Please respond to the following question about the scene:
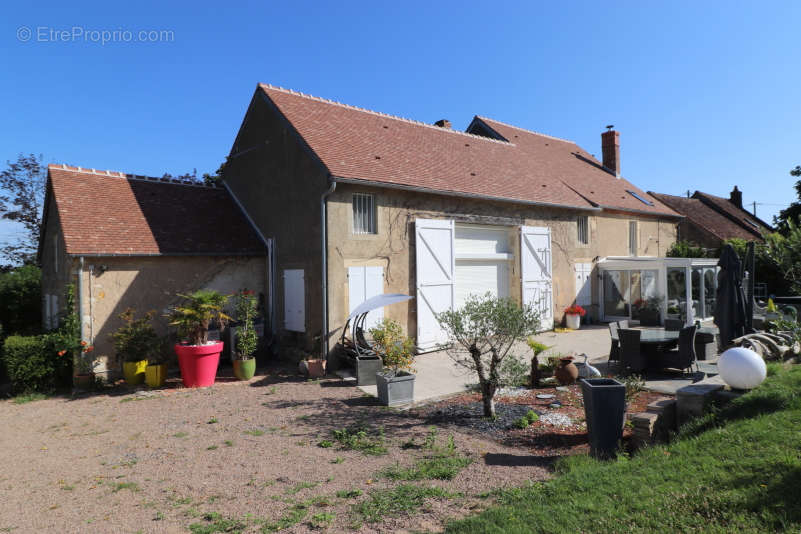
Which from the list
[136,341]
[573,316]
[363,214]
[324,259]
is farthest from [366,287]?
[573,316]

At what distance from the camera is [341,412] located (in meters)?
7.18

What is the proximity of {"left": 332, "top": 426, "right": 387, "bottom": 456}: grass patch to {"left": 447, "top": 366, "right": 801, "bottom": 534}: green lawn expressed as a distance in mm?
1876

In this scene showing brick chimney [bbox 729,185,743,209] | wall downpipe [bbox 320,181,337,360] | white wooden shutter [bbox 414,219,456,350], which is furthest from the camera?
brick chimney [bbox 729,185,743,209]

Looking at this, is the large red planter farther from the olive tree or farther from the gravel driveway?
the olive tree

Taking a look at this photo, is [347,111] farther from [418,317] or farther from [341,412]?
[341,412]

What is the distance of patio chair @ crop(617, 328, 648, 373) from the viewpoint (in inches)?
328

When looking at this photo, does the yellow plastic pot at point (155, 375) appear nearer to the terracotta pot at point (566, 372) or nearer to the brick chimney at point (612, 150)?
the terracotta pot at point (566, 372)

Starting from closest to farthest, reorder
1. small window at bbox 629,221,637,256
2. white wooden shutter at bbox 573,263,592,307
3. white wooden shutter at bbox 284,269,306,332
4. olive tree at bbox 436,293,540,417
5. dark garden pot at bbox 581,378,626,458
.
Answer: dark garden pot at bbox 581,378,626,458 → olive tree at bbox 436,293,540,417 → white wooden shutter at bbox 284,269,306,332 → white wooden shutter at bbox 573,263,592,307 → small window at bbox 629,221,637,256

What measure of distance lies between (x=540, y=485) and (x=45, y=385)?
371 inches

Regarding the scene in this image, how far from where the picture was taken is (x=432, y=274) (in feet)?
37.9

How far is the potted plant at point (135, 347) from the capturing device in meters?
9.26

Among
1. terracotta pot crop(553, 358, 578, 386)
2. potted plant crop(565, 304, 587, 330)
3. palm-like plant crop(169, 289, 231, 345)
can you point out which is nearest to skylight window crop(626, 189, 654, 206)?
potted plant crop(565, 304, 587, 330)

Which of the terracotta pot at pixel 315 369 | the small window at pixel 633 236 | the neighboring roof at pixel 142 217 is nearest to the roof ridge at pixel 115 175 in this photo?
the neighboring roof at pixel 142 217

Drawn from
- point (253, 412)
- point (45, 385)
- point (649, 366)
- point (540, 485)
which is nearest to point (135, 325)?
point (45, 385)
